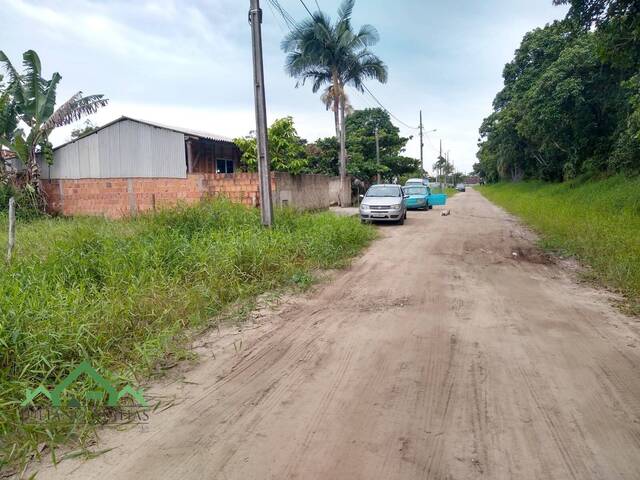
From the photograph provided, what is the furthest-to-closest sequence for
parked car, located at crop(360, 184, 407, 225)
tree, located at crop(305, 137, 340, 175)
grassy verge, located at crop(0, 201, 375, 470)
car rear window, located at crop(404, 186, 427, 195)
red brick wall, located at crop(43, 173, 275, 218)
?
1. tree, located at crop(305, 137, 340, 175)
2. car rear window, located at crop(404, 186, 427, 195)
3. parked car, located at crop(360, 184, 407, 225)
4. red brick wall, located at crop(43, 173, 275, 218)
5. grassy verge, located at crop(0, 201, 375, 470)

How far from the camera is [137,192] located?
1596 cm

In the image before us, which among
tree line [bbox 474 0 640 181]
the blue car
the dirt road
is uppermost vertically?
tree line [bbox 474 0 640 181]

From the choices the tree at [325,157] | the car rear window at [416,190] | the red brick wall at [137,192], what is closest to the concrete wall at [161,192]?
the red brick wall at [137,192]

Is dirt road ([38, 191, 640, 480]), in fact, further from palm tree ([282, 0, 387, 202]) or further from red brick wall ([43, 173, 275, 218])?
palm tree ([282, 0, 387, 202])

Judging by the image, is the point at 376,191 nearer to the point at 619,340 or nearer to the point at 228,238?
the point at 228,238

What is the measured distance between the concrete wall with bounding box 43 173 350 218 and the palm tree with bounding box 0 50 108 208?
1028 mm

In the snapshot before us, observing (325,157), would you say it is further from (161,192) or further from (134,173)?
(161,192)

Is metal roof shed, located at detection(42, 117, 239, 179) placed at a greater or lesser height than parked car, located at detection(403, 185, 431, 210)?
greater

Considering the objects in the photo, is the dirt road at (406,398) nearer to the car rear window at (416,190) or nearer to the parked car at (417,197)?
the parked car at (417,197)

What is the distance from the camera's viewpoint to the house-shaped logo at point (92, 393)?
3.13 m

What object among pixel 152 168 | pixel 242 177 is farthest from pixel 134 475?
pixel 152 168

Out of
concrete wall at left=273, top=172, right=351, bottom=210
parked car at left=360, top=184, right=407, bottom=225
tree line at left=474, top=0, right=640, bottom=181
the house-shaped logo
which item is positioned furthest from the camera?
parked car at left=360, top=184, right=407, bottom=225

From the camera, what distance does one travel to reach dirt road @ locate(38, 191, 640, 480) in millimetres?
2566

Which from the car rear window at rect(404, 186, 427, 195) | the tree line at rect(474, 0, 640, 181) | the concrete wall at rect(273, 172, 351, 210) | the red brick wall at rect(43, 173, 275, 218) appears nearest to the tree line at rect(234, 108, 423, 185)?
the concrete wall at rect(273, 172, 351, 210)
